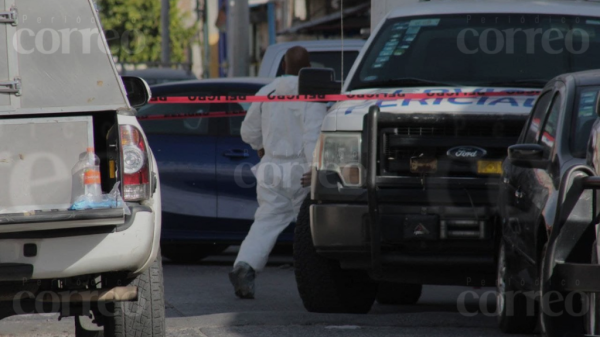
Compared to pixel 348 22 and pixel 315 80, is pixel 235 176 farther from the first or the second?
pixel 348 22

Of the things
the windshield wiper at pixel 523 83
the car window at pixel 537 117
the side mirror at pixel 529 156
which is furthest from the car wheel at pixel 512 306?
the windshield wiper at pixel 523 83

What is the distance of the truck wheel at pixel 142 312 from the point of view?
5.76 m

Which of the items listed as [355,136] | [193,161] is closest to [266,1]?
[193,161]

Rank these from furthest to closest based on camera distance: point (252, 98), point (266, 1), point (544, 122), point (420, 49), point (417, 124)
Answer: point (266, 1)
point (252, 98)
point (420, 49)
point (417, 124)
point (544, 122)

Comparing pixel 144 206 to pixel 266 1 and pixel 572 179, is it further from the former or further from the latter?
pixel 266 1

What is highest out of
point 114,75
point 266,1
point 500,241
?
point 114,75

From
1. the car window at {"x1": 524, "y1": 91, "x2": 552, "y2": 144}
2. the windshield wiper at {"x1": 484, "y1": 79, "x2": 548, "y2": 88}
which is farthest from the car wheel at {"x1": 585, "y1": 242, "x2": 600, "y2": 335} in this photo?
the windshield wiper at {"x1": 484, "y1": 79, "x2": 548, "y2": 88}

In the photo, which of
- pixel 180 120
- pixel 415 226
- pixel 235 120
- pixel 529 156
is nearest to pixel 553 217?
pixel 529 156

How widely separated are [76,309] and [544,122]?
2.72m

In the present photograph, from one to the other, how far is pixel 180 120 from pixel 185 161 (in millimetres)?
361

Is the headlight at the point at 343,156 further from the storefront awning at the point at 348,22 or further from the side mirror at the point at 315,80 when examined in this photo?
the storefront awning at the point at 348,22

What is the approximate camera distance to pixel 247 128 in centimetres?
950

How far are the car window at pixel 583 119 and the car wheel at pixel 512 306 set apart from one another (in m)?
0.89

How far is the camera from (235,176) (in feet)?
35.2
